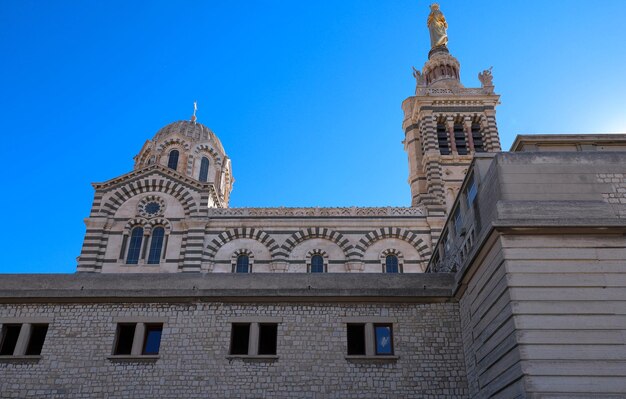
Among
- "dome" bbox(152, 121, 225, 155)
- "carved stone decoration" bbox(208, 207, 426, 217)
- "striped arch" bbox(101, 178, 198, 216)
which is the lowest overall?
"carved stone decoration" bbox(208, 207, 426, 217)

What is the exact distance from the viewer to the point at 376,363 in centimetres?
1393

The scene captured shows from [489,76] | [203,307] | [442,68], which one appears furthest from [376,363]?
[442,68]

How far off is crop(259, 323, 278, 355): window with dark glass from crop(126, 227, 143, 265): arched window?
46.3 feet

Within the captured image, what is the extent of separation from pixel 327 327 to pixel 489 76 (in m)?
25.6

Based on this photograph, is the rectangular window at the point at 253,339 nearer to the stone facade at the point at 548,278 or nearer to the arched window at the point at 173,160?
the stone facade at the point at 548,278

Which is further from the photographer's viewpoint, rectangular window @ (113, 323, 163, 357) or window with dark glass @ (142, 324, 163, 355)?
window with dark glass @ (142, 324, 163, 355)

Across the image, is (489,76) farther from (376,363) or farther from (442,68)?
(376,363)

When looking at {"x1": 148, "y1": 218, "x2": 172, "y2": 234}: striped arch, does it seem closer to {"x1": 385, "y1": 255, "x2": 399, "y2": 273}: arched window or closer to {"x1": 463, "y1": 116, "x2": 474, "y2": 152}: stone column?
{"x1": 385, "y1": 255, "x2": 399, "y2": 273}: arched window

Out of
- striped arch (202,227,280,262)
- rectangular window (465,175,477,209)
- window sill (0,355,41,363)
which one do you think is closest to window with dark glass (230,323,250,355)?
window sill (0,355,41,363)

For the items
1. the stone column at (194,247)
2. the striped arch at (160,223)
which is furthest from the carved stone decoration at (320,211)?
the striped arch at (160,223)

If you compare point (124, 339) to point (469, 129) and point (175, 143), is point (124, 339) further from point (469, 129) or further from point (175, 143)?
point (469, 129)

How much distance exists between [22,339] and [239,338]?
551 centimetres

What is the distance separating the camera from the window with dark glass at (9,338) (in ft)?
48.2

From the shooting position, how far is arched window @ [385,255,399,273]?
89.1 feet
